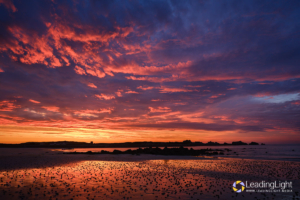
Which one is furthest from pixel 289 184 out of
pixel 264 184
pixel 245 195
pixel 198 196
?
pixel 198 196

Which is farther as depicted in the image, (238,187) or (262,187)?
(262,187)

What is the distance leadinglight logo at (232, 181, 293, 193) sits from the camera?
17.4 meters

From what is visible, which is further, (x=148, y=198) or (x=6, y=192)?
(x=6, y=192)

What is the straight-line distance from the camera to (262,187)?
1859cm

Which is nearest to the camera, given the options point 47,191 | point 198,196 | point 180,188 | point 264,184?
Answer: point 198,196

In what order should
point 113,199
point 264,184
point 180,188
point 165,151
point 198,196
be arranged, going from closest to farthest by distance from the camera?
point 113,199 < point 198,196 < point 180,188 < point 264,184 < point 165,151

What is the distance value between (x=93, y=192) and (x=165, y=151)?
61.0 metres

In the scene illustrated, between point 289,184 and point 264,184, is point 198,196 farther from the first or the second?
point 289,184

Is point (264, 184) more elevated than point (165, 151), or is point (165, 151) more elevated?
point (264, 184)

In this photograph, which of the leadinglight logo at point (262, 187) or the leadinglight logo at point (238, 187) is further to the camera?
the leadinglight logo at point (262, 187)

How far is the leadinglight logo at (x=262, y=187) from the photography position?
17.4 metres

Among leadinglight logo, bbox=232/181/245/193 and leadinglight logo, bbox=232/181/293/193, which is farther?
leadinglight logo, bbox=232/181/293/193

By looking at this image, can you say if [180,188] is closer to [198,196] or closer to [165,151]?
[198,196]

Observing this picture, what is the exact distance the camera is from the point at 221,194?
1561 centimetres
